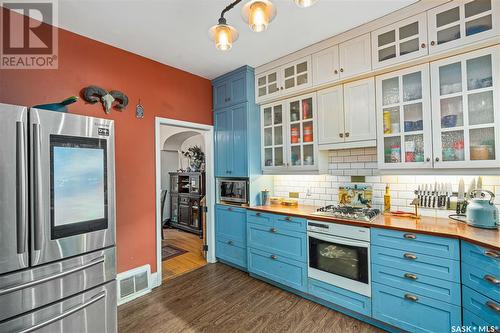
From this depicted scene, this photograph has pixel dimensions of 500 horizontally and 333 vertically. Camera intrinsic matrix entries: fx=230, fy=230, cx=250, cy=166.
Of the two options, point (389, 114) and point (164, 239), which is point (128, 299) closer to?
point (164, 239)

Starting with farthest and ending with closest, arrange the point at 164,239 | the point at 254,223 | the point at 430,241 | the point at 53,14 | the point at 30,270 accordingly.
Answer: the point at 164,239 < the point at 254,223 < the point at 53,14 < the point at 430,241 < the point at 30,270

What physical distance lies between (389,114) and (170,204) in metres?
5.37

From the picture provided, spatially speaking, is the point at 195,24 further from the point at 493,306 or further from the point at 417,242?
the point at 493,306

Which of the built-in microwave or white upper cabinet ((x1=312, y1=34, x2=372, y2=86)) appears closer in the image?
white upper cabinet ((x1=312, y1=34, x2=372, y2=86))

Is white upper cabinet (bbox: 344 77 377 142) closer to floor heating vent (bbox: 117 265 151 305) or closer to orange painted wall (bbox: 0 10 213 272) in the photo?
orange painted wall (bbox: 0 10 213 272)

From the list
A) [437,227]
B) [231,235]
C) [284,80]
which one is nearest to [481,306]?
[437,227]

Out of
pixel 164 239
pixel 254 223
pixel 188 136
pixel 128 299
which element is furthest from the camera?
pixel 188 136

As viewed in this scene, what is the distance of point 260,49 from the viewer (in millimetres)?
2758

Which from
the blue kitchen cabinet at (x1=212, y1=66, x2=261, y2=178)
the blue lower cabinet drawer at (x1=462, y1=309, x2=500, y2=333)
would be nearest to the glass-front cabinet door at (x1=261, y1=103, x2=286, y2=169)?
the blue kitchen cabinet at (x1=212, y1=66, x2=261, y2=178)

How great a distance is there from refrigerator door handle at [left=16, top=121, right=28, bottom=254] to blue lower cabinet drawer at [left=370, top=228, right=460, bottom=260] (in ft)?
8.50

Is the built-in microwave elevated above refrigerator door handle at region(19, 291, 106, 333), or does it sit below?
above

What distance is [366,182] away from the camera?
2.66 m

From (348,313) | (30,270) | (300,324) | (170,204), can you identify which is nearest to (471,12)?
(348,313)

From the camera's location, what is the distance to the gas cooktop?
2225 mm
